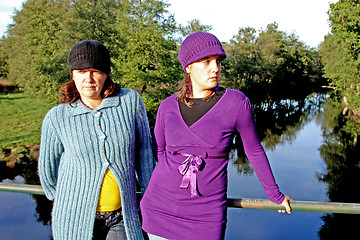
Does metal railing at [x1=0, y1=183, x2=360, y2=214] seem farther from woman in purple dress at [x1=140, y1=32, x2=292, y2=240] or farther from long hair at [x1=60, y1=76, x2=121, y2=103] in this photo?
long hair at [x1=60, y1=76, x2=121, y2=103]

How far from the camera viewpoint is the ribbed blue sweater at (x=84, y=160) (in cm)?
166

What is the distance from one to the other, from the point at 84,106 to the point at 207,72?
26.4 inches

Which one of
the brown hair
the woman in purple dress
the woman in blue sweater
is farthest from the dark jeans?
the brown hair

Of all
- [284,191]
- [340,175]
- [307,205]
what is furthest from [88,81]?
[340,175]

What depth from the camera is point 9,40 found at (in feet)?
107

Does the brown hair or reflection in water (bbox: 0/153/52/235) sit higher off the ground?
the brown hair

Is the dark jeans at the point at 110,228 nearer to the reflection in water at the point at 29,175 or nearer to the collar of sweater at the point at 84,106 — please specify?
the collar of sweater at the point at 84,106

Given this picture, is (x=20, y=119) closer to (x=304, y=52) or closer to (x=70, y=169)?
(x=70, y=169)

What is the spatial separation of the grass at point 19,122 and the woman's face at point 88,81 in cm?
1658

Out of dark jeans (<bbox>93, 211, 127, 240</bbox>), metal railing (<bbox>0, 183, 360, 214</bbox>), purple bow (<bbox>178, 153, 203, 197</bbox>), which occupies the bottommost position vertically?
dark jeans (<bbox>93, 211, 127, 240</bbox>)

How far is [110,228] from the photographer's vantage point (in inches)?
67.6

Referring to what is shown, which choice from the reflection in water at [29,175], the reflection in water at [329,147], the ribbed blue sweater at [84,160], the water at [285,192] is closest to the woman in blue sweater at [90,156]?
the ribbed blue sweater at [84,160]

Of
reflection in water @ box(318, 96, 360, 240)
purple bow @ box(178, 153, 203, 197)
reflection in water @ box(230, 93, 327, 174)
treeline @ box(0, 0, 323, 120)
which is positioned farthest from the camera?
reflection in water @ box(230, 93, 327, 174)

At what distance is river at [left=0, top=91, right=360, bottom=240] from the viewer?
12.0 meters
